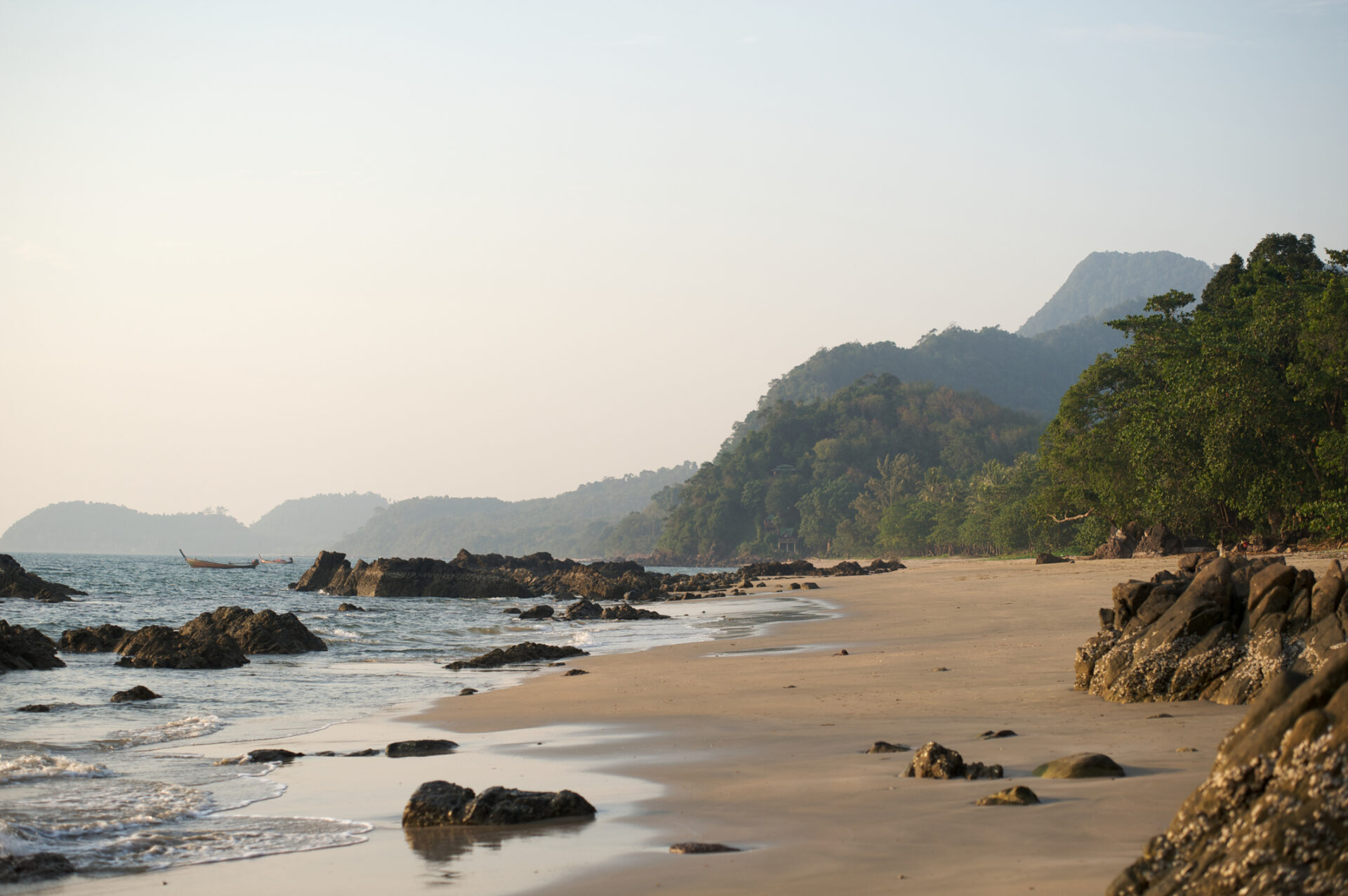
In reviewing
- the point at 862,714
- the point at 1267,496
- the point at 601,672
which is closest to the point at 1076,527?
the point at 1267,496

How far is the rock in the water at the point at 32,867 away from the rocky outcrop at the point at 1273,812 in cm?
579

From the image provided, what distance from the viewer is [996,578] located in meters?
37.3

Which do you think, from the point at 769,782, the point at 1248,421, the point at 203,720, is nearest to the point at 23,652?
the point at 203,720

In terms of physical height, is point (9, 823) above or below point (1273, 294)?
below

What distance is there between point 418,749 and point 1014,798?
5.89 metres

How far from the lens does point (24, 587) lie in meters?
44.6

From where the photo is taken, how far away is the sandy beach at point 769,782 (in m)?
5.25

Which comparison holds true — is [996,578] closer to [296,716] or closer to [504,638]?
[504,638]

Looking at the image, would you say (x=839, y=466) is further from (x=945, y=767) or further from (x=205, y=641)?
(x=945, y=767)

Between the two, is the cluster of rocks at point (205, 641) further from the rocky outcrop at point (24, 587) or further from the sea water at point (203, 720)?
the rocky outcrop at point (24, 587)

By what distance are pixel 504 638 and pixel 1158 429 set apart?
22.0 m

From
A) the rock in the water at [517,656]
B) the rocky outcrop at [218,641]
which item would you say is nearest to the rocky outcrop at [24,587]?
the rocky outcrop at [218,641]

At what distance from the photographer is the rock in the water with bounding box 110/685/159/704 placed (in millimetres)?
14031

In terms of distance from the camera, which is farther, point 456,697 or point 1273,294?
point 1273,294
